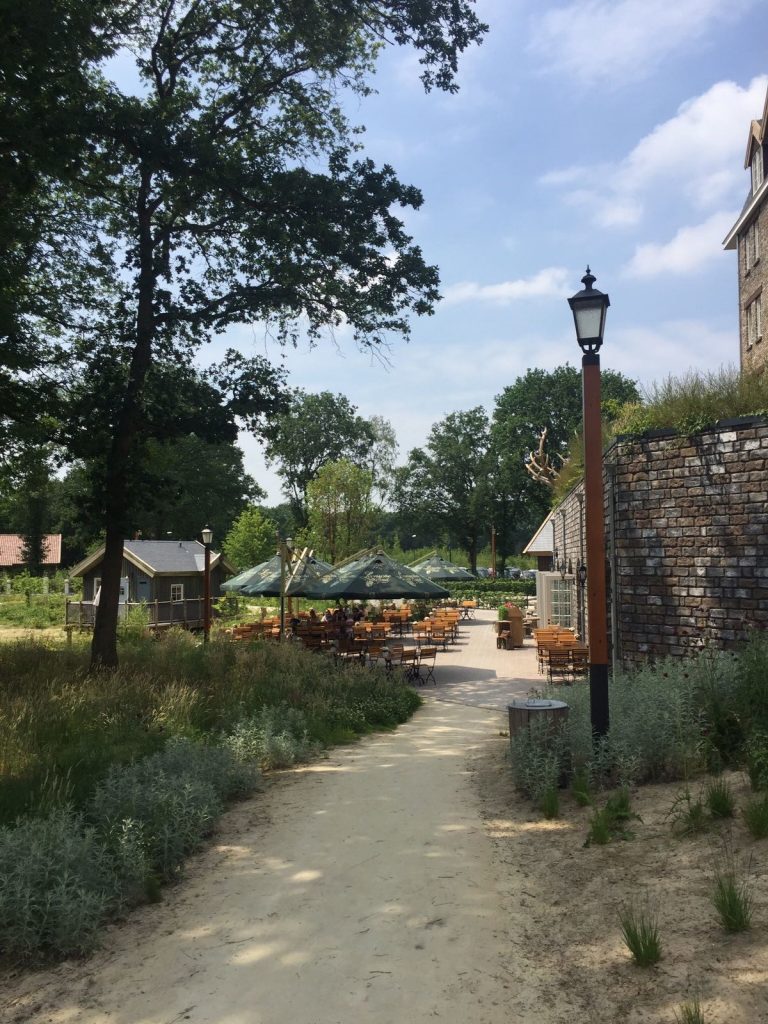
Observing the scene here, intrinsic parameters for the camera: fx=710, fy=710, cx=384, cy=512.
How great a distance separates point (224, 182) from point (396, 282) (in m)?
3.75

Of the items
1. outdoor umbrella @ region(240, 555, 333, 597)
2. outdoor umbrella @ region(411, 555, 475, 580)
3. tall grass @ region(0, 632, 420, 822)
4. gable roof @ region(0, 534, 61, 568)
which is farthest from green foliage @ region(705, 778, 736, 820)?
gable roof @ region(0, 534, 61, 568)

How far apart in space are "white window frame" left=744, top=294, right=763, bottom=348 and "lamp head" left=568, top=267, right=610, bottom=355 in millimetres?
18272

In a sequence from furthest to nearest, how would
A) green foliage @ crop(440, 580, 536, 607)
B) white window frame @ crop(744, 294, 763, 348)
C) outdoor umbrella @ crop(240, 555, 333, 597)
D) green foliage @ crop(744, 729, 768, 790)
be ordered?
green foliage @ crop(440, 580, 536, 607), white window frame @ crop(744, 294, 763, 348), outdoor umbrella @ crop(240, 555, 333, 597), green foliage @ crop(744, 729, 768, 790)

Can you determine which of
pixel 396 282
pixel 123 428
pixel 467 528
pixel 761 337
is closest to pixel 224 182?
pixel 396 282

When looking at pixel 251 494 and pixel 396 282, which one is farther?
pixel 251 494

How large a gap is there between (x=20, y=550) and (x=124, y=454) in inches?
2033

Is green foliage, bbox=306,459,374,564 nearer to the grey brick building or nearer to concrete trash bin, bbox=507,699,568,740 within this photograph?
the grey brick building

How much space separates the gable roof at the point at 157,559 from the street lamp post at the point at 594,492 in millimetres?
23570

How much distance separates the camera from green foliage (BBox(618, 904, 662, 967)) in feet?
11.1

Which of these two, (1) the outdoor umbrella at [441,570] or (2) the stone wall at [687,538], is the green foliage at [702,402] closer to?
(2) the stone wall at [687,538]

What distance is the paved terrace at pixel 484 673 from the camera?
13305 mm

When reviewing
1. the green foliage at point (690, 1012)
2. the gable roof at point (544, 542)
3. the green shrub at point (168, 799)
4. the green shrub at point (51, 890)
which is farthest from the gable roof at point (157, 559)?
the green foliage at point (690, 1012)

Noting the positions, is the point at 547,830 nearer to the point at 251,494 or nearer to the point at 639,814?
the point at 639,814

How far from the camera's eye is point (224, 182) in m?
12.4
